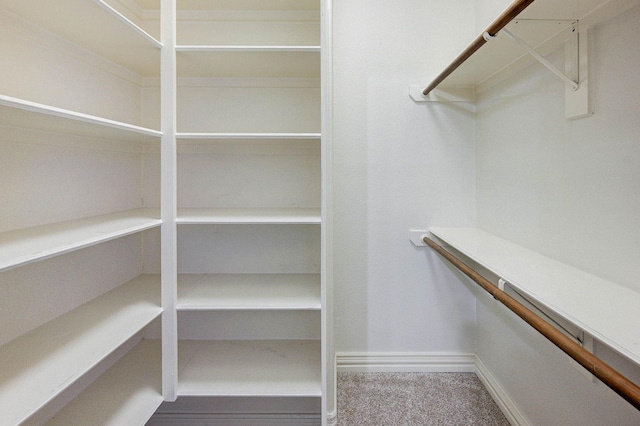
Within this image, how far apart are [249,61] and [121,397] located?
1362 millimetres

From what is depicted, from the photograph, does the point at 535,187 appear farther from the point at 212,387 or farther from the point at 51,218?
the point at 51,218

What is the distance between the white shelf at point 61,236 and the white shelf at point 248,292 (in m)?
0.35

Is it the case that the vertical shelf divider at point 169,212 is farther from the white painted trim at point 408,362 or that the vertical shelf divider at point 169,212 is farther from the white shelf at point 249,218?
the white painted trim at point 408,362

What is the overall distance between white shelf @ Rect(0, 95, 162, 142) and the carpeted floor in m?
1.45

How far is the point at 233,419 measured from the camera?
1.62 metres

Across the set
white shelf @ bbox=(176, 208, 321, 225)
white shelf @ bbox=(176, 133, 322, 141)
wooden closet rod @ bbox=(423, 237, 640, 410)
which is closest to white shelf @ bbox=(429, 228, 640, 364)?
wooden closet rod @ bbox=(423, 237, 640, 410)

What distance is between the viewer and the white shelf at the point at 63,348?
0.77 meters

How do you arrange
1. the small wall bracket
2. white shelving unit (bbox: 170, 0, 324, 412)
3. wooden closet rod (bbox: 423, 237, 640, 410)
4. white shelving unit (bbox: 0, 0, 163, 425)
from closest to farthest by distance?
Result: 1. wooden closet rod (bbox: 423, 237, 640, 410)
2. white shelving unit (bbox: 0, 0, 163, 425)
3. white shelving unit (bbox: 170, 0, 324, 412)
4. the small wall bracket

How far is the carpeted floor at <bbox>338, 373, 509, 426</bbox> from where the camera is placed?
1.47m

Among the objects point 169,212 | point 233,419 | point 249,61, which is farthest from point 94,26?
point 233,419

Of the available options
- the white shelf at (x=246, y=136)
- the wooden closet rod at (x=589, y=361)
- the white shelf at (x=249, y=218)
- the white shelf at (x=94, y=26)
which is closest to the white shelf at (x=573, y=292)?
the wooden closet rod at (x=589, y=361)

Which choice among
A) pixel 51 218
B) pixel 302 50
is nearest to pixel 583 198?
pixel 302 50

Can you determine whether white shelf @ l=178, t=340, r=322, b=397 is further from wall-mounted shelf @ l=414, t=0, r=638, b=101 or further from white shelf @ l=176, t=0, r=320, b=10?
white shelf @ l=176, t=0, r=320, b=10

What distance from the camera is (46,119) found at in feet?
2.77
